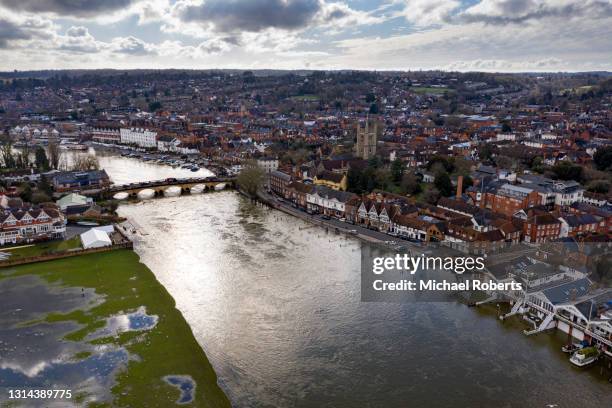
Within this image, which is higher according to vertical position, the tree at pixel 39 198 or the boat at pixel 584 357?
the tree at pixel 39 198

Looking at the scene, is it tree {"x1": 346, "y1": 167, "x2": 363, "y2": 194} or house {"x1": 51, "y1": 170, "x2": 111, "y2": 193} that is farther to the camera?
house {"x1": 51, "y1": 170, "x2": 111, "y2": 193}

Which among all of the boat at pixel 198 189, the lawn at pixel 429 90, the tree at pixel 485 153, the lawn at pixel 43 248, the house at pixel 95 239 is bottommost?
the lawn at pixel 43 248

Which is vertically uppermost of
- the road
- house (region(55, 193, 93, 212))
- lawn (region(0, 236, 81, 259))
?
house (region(55, 193, 93, 212))

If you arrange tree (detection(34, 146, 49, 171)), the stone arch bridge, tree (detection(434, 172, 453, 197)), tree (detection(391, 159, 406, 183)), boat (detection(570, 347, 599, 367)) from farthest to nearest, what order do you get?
tree (detection(34, 146, 49, 171))
tree (detection(391, 159, 406, 183))
the stone arch bridge
tree (detection(434, 172, 453, 197))
boat (detection(570, 347, 599, 367))

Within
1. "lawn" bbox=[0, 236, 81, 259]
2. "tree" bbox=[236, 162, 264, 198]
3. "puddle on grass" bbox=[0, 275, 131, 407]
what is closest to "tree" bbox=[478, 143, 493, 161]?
"tree" bbox=[236, 162, 264, 198]

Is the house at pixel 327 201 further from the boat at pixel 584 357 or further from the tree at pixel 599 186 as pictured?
the tree at pixel 599 186

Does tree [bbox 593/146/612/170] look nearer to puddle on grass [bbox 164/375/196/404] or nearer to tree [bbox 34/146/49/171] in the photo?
puddle on grass [bbox 164/375/196/404]

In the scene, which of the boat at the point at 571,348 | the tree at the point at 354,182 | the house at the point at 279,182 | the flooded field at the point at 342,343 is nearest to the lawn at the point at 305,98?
the house at the point at 279,182

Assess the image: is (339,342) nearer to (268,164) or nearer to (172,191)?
(172,191)
